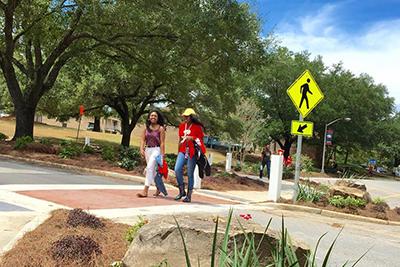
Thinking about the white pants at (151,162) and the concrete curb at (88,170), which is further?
the concrete curb at (88,170)

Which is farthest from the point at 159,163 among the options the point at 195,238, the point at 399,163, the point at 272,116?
the point at 399,163

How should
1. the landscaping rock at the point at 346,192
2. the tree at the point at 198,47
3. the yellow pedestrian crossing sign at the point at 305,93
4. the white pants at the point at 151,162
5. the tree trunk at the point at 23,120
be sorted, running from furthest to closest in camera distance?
the tree trunk at the point at 23,120, the tree at the point at 198,47, the landscaping rock at the point at 346,192, the yellow pedestrian crossing sign at the point at 305,93, the white pants at the point at 151,162

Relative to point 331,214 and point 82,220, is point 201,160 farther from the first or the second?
point 82,220

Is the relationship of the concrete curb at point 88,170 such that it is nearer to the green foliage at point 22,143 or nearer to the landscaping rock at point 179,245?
the green foliage at point 22,143

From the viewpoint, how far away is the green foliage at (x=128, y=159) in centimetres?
1563

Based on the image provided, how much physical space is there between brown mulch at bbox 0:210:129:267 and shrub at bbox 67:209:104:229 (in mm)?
61

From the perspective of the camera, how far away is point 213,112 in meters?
34.9

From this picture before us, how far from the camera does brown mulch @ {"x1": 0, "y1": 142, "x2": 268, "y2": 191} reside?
597 inches

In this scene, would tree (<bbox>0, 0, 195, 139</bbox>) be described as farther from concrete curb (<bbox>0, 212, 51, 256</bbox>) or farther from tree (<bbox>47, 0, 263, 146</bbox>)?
concrete curb (<bbox>0, 212, 51, 256</bbox>)

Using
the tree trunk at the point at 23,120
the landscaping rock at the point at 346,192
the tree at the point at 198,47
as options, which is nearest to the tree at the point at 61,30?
the tree trunk at the point at 23,120

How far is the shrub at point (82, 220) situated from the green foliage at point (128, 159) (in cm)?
936

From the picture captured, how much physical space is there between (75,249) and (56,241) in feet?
1.15

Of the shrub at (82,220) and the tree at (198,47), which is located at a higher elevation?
the tree at (198,47)

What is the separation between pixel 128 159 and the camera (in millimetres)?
16109
